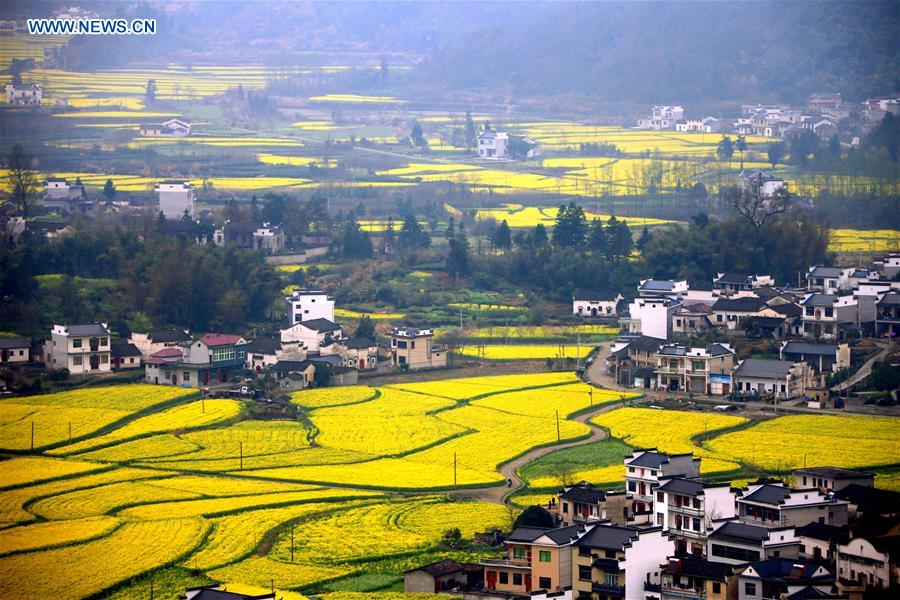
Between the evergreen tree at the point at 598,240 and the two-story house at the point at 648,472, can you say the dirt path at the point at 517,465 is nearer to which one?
the two-story house at the point at 648,472

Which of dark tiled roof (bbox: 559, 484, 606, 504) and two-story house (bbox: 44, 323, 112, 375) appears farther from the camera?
two-story house (bbox: 44, 323, 112, 375)

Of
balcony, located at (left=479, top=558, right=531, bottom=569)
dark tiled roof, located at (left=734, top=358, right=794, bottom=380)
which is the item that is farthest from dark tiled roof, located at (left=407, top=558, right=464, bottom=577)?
dark tiled roof, located at (left=734, top=358, right=794, bottom=380)

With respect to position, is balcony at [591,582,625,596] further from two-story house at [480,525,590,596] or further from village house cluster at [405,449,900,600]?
two-story house at [480,525,590,596]

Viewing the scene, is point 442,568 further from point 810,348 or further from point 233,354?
point 233,354

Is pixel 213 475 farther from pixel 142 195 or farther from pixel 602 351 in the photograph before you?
pixel 142 195

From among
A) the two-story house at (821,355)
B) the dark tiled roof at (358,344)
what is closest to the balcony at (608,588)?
the two-story house at (821,355)

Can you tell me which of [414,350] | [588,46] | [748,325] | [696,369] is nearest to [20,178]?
[414,350]
